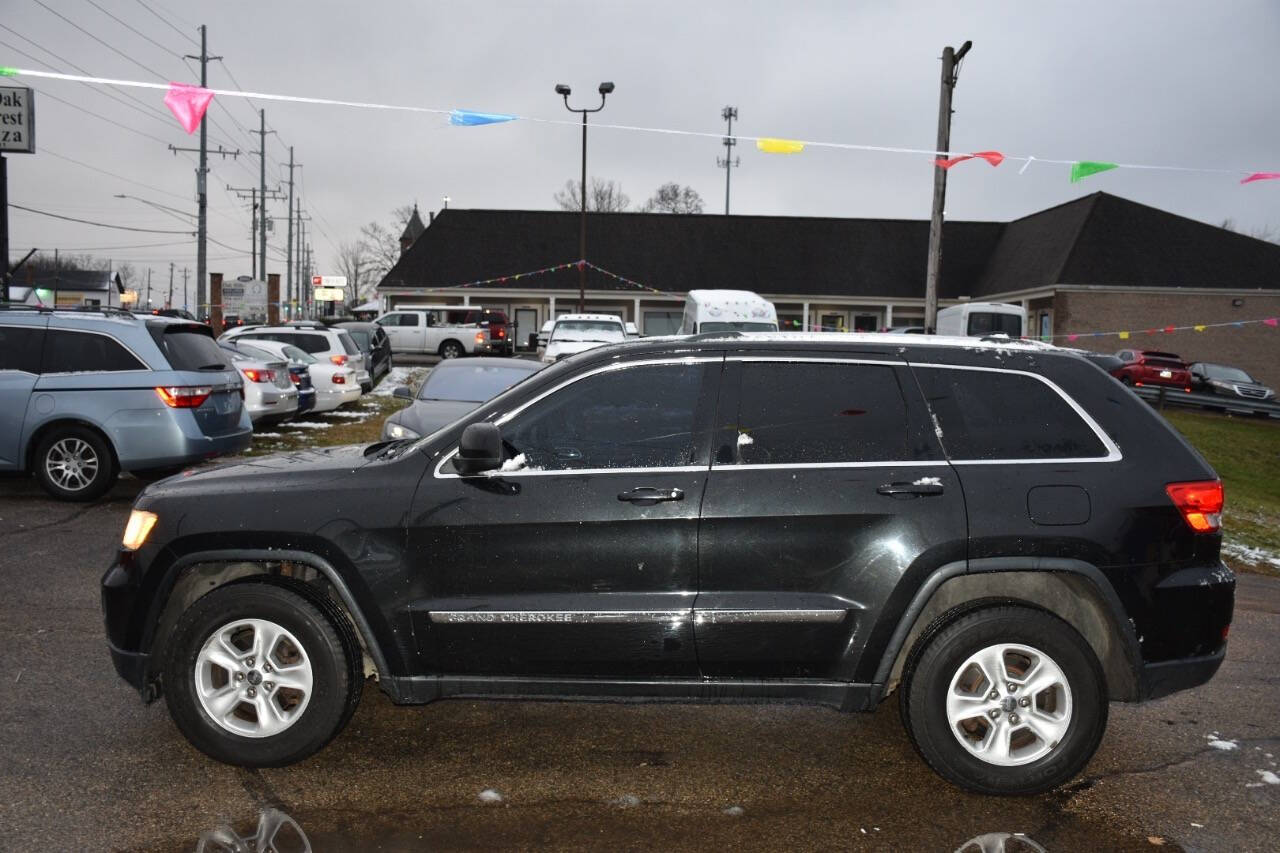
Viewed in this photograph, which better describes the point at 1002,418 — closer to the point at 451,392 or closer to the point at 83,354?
the point at 451,392

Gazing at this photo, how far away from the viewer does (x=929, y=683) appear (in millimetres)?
4199

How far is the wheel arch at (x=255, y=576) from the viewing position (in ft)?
14.1

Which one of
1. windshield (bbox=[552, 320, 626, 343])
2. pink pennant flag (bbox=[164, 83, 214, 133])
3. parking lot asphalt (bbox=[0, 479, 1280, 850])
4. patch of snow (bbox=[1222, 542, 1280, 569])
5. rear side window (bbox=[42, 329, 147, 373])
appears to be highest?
pink pennant flag (bbox=[164, 83, 214, 133])

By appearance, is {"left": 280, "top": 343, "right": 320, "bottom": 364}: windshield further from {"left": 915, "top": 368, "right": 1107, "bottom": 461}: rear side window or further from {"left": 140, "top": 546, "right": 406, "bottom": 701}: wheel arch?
{"left": 915, "top": 368, "right": 1107, "bottom": 461}: rear side window

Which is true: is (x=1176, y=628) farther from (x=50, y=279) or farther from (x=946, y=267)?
(x=50, y=279)

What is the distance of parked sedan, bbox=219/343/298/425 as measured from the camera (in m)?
15.3

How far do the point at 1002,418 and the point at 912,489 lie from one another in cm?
55

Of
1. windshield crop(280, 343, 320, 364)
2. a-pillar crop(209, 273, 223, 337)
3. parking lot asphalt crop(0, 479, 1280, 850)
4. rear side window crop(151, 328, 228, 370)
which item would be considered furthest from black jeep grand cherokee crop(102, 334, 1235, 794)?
a-pillar crop(209, 273, 223, 337)

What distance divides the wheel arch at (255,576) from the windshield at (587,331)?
62.4ft

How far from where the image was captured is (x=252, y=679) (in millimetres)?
4328

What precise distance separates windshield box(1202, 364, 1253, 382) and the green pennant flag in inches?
908

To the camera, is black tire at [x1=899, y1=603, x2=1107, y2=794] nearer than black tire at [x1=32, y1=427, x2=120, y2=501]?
Yes

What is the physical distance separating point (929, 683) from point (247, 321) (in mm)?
33393

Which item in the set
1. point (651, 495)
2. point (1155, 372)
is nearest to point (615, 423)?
point (651, 495)
